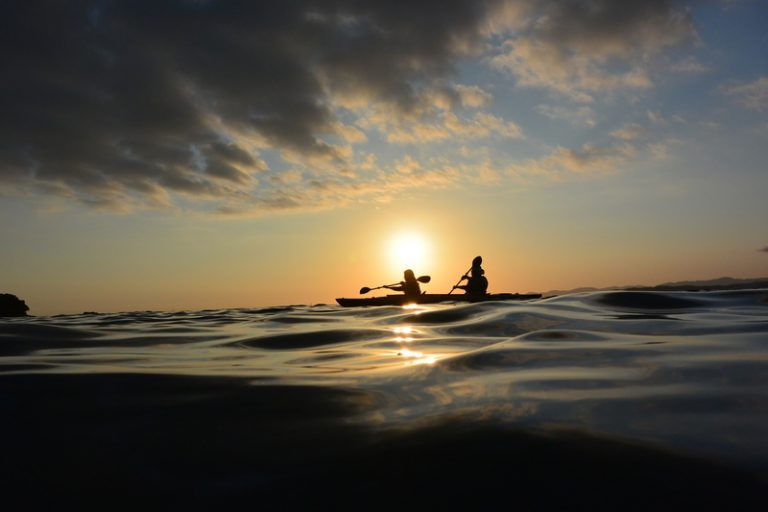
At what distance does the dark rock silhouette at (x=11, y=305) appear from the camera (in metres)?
20.0

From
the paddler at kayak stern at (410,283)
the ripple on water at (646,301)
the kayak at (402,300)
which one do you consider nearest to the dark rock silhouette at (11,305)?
the kayak at (402,300)

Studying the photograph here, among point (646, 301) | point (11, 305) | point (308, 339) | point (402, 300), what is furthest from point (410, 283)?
→ point (11, 305)

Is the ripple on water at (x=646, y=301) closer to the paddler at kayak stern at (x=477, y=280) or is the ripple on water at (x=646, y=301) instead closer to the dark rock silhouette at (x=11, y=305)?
the paddler at kayak stern at (x=477, y=280)

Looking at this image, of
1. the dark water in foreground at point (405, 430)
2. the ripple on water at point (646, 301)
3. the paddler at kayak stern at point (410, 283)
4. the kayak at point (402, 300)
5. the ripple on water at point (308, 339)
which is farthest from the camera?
the paddler at kayak stern at point (410, 283)

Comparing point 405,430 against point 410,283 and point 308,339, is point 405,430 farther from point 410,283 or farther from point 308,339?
point 410,283

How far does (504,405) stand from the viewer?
1770 mm

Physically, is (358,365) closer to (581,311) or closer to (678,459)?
(678,459)

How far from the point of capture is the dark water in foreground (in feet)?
3.67

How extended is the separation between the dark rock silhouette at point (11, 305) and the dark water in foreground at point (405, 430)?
21.7 meters

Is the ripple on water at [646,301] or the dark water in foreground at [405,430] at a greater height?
the ripple on water at [646,301]

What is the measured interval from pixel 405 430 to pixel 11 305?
979 inches

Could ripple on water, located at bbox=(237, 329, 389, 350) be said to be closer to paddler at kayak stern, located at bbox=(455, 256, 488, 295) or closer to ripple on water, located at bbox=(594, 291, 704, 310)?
ripple on water, located at bbox=(594, 291, 704, 310)

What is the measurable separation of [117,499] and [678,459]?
1414 mm

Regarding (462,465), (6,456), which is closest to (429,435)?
(462,465)
